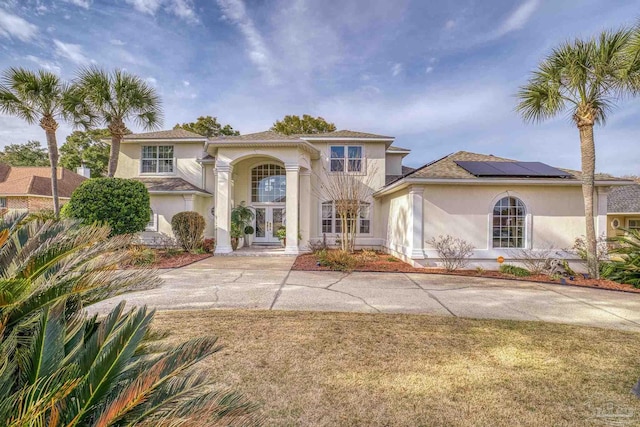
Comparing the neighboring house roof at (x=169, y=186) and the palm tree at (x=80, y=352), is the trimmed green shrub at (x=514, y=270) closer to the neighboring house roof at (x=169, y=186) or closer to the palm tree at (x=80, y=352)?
the palm tree at (x=80, y=352)

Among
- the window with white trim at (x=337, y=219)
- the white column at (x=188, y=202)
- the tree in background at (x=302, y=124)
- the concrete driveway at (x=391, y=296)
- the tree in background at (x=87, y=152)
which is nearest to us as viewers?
the concrete driveway at (x=391, y=296)

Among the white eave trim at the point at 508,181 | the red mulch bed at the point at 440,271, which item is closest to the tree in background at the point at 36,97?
the red mulch bed at the point at 440,271

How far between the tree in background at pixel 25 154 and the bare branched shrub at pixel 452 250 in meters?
52.0

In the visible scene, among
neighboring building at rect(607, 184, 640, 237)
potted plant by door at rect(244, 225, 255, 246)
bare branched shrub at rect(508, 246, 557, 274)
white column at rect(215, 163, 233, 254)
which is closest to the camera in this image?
bare branched shrub at rect(508, 246, 557, 274)

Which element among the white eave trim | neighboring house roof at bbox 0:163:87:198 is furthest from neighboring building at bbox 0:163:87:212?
the white eave trim

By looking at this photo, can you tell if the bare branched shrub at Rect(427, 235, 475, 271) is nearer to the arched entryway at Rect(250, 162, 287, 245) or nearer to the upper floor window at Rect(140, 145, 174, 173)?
the arched entryway at Rect(250, 162, 287, 245)

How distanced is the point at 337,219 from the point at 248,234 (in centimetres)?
504

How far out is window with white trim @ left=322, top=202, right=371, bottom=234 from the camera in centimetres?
1622

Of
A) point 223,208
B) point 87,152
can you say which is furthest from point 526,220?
point 87,152

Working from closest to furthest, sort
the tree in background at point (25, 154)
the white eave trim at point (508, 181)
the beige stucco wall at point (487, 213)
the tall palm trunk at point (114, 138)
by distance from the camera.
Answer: the white eave trim at point (508, 181) → the beige stucco wall at point (487, 213) → the tall palm trunk at point (114, 138) → the tree in background at point (25, 154)

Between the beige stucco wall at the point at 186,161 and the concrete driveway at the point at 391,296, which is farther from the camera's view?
the beige stucco wall at the point at 186,161

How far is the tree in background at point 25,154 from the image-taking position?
130 ft

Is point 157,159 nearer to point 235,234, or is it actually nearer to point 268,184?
point 268,184

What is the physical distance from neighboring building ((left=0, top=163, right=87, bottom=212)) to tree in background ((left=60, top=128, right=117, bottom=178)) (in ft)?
11.3
